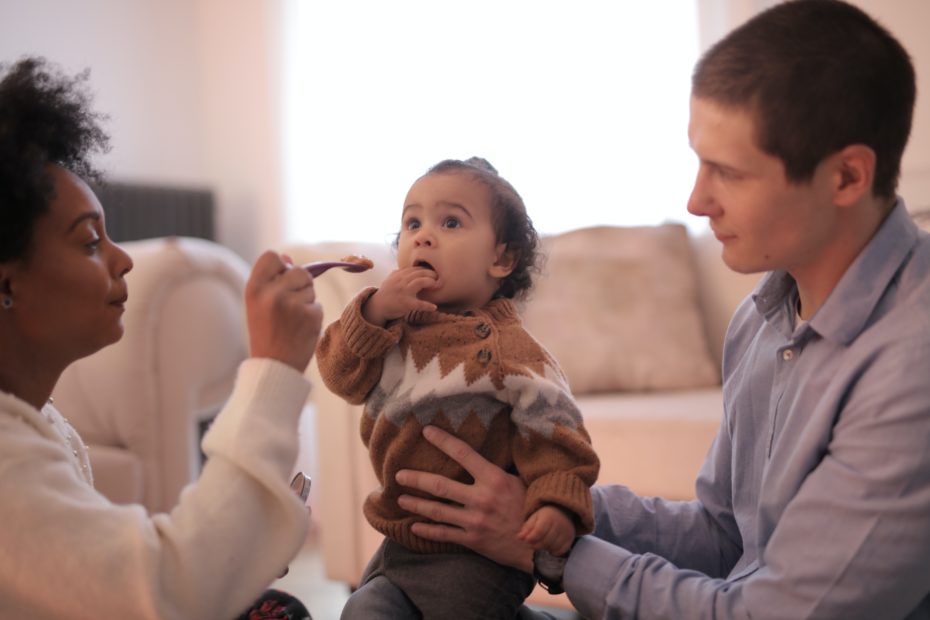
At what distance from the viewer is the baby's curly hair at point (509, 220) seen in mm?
1258

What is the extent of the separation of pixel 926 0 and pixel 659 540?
7.57 ft

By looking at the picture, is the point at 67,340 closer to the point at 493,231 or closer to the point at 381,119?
the point at 493,231

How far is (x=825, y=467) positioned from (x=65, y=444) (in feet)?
2.58

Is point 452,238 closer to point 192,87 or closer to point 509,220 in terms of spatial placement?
point 509,220

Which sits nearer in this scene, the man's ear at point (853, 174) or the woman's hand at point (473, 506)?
the man's ear at point (853, 174)

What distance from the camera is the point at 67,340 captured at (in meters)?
0.89

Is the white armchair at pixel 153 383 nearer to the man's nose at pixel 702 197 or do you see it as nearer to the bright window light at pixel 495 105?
the bright window light at pixel 495 105

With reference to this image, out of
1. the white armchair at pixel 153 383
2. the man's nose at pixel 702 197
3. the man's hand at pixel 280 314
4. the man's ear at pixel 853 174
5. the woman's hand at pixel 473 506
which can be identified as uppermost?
the man's ear at pixel 853 174

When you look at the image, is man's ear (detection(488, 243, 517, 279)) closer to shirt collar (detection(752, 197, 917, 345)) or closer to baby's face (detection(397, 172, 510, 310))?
baby's face (detection(397, 172, 510, 310))

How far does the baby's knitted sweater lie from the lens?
42.3 inches

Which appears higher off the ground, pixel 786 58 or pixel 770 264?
pixel 786 58

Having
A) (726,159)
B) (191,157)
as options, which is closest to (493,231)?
(726,159)

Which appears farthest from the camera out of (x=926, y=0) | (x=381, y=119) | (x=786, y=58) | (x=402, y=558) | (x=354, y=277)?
(x=381, y=119)

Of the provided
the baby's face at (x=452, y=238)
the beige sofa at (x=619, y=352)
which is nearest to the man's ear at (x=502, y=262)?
the baby's face at (x=452, y=238)
